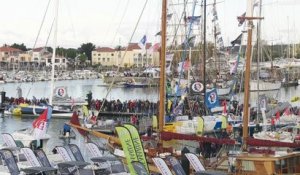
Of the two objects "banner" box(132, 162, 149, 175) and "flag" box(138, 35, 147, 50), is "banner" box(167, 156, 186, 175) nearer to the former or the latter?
A: "banner" box(132, 162, 149, 175)

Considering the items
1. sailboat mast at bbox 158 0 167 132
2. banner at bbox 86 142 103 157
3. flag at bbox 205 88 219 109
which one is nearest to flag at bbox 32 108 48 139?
banner at bbox 86 142 103 157

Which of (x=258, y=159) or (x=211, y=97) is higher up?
(x=211, y=97)

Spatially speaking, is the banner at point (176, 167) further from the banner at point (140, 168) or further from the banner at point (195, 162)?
the banner at point (140, 168)

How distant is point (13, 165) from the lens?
23938 mm

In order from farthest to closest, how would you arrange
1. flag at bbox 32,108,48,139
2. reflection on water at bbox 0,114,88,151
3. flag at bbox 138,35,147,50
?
reflection on water at bbox 0,114,88,151 < flag at bbox 138,35,147,50 < flag at bbox 32,108,48,139

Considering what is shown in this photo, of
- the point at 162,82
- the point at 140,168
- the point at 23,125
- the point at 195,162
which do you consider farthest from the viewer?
the point at 23,125

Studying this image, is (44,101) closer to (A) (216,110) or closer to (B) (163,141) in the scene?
(A) (216,110)

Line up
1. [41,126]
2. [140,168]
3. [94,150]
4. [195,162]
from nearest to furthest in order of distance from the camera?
[140,168]
[195,162]
[94,150]
[41,126]

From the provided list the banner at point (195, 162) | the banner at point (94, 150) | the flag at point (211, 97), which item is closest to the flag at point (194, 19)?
the flag at point (211, 97)

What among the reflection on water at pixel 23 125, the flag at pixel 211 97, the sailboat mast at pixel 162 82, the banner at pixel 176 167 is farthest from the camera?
the reflection on water at pixel 23 125

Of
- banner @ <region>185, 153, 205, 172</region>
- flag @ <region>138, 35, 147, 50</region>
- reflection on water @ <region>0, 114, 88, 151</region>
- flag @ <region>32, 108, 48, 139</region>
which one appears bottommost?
reflection on water @ <region>0, 114, 88, 151</region>

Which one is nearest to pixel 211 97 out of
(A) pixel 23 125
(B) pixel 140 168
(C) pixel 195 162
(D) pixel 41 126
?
(D) pixel 41 126

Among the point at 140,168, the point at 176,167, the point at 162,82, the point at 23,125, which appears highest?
the point at 162,82

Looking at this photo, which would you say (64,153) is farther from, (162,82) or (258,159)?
(258,159)
